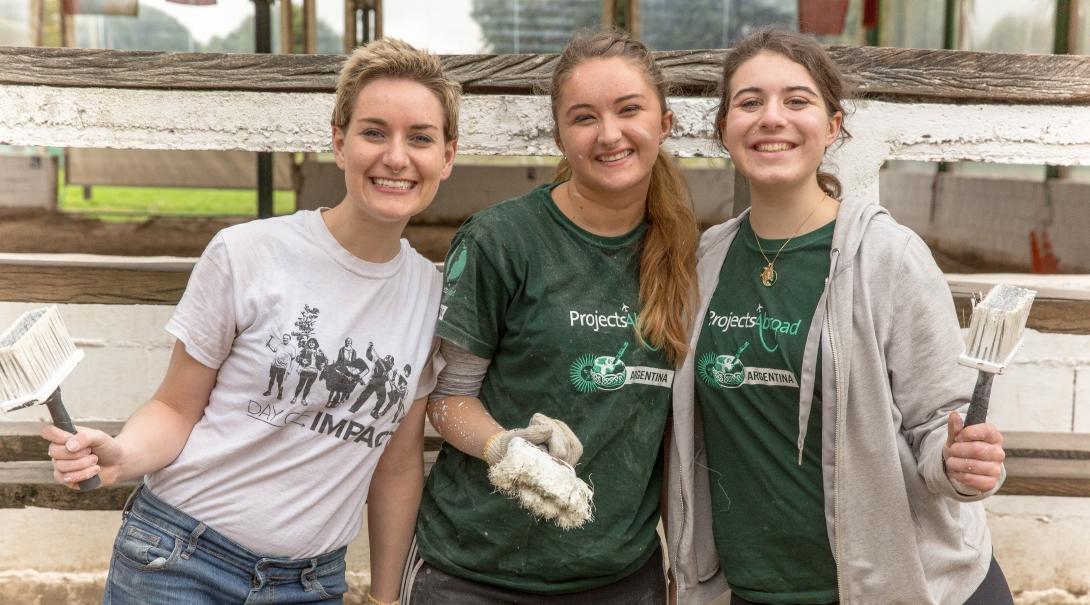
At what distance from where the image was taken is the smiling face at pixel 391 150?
2.03 meters

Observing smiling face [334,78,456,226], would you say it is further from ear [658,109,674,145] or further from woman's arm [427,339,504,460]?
ear [658,109,674,145]

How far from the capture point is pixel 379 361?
2023mm

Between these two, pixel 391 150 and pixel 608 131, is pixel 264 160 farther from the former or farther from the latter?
pixel 608 131

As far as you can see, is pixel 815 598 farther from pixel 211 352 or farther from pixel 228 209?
pixel 228 209

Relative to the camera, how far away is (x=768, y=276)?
204 cm

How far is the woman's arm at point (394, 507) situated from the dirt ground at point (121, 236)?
3489 millimetres

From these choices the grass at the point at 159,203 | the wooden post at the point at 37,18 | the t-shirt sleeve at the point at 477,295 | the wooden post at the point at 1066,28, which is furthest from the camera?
the grass at the point at 159,203

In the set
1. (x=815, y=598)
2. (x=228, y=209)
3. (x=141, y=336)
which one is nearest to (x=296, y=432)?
(x=815, y=598)

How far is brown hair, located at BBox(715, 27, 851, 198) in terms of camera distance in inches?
82.2

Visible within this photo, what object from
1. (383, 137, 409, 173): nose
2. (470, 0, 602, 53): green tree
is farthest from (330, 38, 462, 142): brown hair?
(470, 0, 602, 53): green tree

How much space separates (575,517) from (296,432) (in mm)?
621

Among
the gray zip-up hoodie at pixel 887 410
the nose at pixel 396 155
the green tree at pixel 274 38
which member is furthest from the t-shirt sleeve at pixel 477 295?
the green tree at pixel 274 38

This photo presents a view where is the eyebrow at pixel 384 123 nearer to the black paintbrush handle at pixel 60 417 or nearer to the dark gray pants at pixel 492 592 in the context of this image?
the black paintbrush handle at pixel 60 417

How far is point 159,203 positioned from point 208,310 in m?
10.7
